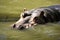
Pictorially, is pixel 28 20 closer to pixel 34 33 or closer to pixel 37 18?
pixel 37 18

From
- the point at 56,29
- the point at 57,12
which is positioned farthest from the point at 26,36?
the point at 57,12

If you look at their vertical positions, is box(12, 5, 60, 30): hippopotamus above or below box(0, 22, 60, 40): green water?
above

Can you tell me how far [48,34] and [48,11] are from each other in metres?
1.37

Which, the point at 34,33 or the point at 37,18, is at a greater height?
the point at 37,18

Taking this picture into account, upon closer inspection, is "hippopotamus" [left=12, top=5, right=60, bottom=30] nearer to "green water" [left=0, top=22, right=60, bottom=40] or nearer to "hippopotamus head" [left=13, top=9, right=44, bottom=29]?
"hippopotamus head" [left=13, top=9, right=44, bottom=29]

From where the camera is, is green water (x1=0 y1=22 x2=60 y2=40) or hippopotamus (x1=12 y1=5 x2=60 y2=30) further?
hippopotamus (x1=12 y1=5 x2=60 y2=30)

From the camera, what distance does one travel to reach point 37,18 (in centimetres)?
479

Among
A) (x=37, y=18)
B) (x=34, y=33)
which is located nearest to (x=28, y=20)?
(x=37, y=18)

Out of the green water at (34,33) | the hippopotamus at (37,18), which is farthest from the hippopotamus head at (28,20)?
the green water at (34,33)

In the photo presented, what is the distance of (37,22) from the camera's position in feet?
15.6

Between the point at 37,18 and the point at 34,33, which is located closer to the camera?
the point at 34,33

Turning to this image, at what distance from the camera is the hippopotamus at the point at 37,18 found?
4.65 meters

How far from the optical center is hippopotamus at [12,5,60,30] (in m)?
4.65

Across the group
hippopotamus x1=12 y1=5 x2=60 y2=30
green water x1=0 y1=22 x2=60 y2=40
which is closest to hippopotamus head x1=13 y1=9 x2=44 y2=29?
hippopotamus x1=12 y1=5 x2=60 y2=30
